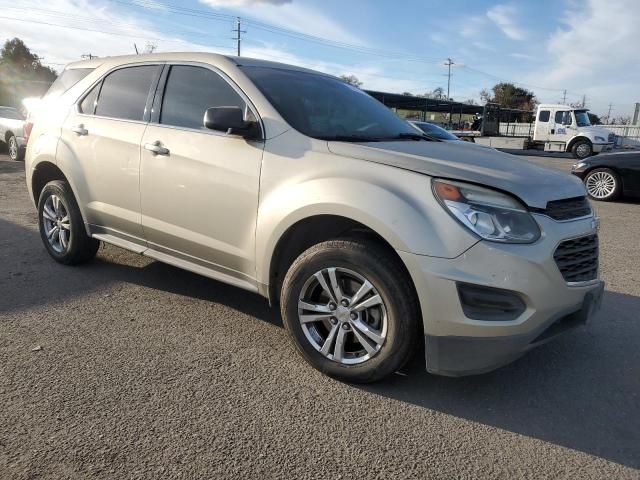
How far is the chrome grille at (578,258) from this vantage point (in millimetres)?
2562

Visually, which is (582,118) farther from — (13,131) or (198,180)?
(198,180)

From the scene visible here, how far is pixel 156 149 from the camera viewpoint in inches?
142

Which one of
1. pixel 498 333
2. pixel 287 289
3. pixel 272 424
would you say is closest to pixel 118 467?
pixel 272 424

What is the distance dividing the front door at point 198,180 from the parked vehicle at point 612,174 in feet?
30.3

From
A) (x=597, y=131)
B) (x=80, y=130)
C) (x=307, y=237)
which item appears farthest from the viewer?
(x=597, y=131)

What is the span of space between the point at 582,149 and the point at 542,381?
80.5 ft

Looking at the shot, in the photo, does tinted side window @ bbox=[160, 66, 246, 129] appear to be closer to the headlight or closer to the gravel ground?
the gravel ground

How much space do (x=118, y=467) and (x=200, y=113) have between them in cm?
232

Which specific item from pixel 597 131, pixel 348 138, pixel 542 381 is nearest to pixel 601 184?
pixel 542 381

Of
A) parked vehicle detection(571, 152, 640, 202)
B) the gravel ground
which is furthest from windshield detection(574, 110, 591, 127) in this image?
the gravel ground

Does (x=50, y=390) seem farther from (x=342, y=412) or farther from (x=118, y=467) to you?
(x=342, y=412)

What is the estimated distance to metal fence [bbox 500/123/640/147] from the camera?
26.1 m

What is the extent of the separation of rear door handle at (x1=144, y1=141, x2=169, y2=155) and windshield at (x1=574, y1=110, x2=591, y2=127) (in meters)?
26.0

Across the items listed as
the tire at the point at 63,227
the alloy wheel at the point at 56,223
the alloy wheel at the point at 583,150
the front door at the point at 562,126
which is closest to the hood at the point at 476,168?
the tire at the point at 63,227
